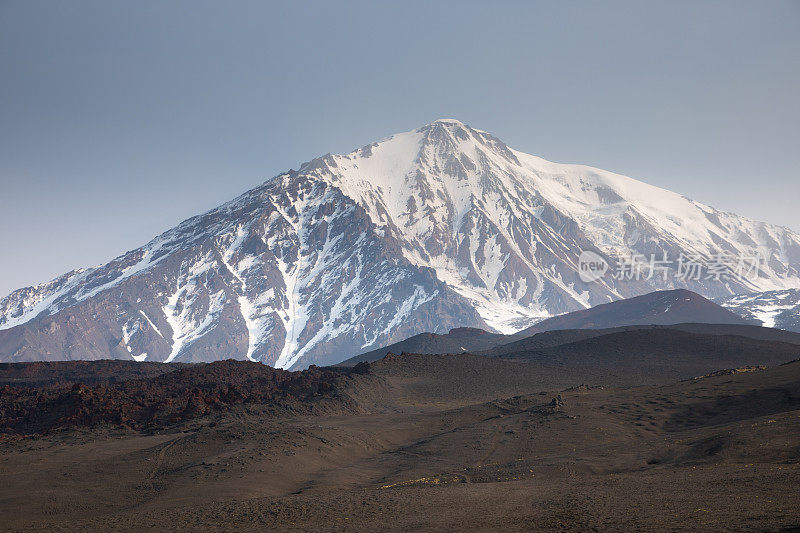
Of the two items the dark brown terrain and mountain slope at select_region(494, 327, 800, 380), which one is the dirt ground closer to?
the dark brown terrain

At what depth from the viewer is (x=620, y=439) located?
5650 centimetres

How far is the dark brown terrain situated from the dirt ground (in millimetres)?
175

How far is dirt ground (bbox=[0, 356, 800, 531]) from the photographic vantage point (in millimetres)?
32062

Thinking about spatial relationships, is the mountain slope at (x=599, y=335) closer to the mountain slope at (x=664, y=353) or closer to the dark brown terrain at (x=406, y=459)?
the mountain slope at (x=664, y=353)

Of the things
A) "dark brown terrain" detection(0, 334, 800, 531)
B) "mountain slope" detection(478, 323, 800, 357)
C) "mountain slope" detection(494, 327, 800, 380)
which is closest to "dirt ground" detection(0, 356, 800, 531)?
"dark brown terrain" detection(0, 334, 800, 531)

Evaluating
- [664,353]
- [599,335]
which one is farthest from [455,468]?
[599,335]

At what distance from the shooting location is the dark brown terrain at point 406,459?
107ft

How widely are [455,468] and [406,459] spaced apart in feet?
19.8

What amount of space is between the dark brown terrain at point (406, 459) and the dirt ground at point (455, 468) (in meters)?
0.17

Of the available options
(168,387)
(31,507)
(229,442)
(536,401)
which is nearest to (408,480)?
(229,442)

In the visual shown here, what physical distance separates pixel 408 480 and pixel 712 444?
19.9 m

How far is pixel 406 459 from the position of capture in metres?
56.2

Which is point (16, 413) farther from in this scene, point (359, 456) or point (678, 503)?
point (678, 503)

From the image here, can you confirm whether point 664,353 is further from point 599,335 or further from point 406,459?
point 406,459
